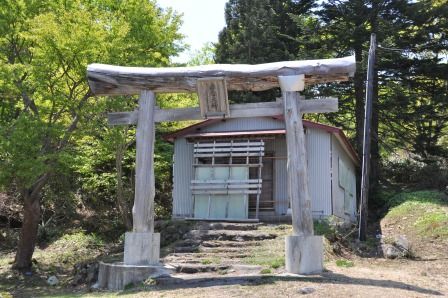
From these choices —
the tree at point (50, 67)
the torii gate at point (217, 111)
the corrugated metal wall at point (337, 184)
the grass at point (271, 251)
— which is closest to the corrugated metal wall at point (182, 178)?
the tree at point (50, 67)

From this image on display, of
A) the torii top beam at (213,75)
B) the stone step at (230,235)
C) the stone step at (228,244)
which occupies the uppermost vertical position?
the torii top beam at (213,75)

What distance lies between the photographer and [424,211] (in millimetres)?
16891

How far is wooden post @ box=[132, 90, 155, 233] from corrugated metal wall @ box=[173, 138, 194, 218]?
6515 millimetres

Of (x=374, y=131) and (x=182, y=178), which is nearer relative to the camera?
(x=182, y=178)

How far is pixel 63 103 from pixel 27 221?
389 cm

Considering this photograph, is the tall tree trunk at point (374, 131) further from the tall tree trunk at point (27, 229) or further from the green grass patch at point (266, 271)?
the tall tree trunk at point (27, 229)

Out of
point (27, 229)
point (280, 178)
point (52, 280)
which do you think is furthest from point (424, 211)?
point (27, 229)

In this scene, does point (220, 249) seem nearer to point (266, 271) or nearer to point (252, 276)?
point (266, 271)

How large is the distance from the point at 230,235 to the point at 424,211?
298 inches

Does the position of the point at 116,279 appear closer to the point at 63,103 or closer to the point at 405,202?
the point at 63,103

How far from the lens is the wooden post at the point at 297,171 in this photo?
9562 mm

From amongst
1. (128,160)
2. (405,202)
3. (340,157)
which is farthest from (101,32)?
(405,202)

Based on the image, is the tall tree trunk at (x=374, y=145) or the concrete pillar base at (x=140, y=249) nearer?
the concrete pillar base at (x=140, y=249)

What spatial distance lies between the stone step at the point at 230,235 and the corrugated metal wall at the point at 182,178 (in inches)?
133
